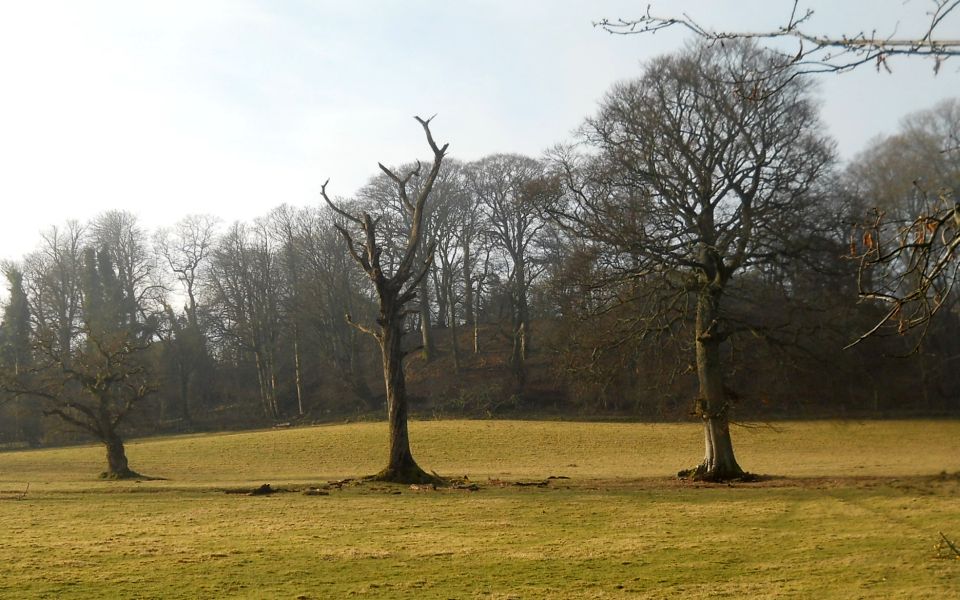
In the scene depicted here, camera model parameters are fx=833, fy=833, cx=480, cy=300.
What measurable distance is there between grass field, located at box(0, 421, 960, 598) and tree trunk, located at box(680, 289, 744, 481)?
1.17m

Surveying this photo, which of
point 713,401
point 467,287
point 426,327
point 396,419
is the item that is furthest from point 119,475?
point 467,287

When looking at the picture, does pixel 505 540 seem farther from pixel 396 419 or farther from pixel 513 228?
pixel 513 228

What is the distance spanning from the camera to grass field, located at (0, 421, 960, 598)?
7.77 metres

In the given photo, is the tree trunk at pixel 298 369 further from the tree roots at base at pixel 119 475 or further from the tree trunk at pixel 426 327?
the tree roots at base at pixel 119 475

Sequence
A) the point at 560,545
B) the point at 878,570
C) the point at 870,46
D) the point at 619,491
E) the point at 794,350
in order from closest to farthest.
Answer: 1. the point at 870,46
2. the point at 878,570
3. the point at 560,545
4. the point at 619,491
5. the point at 794,350

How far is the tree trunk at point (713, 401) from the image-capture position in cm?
1955

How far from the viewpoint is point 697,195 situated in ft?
63.8

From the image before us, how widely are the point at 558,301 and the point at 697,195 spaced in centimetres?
417

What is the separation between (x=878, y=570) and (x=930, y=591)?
104 cm

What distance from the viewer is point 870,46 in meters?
3.88

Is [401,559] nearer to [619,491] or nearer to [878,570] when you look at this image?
[878,570]

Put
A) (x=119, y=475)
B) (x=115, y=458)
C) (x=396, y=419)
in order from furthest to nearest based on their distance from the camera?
(x=115, y=458) → (x=119, y=475) → (x=396, y=419)

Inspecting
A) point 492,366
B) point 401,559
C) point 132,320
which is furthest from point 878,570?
point 132,320

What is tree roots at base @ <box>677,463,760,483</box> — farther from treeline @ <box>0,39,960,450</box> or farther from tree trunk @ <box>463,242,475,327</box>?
tree trunk @ <box>463,242,475,327</box>
